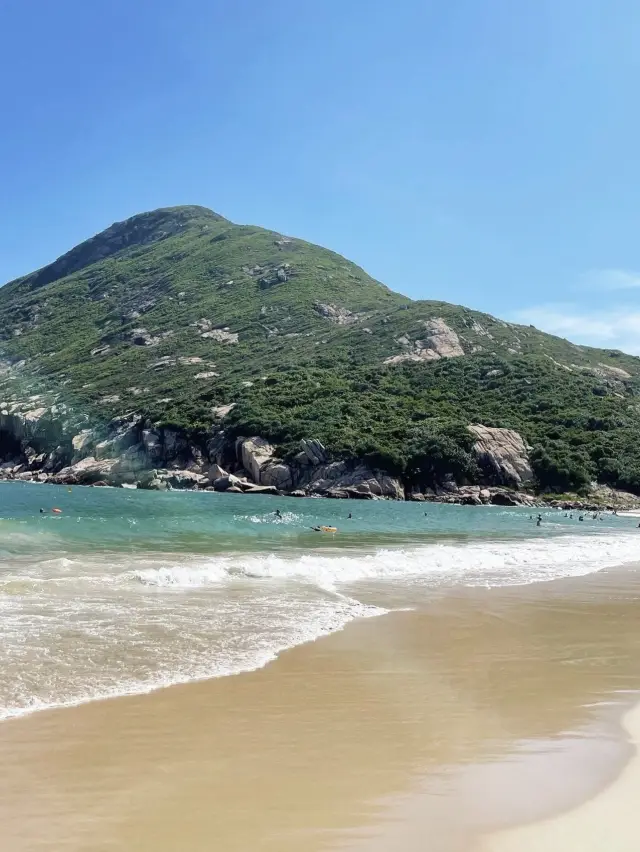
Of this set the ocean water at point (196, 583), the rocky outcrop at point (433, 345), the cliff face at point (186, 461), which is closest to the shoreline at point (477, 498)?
the cliff face at point (186, 461)

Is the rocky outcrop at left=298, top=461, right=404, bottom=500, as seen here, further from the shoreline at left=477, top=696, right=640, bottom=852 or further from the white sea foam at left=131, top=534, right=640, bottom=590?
the shoreline at left=477, top=696, right=640, bottom=852

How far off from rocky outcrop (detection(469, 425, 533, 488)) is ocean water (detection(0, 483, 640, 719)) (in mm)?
41488

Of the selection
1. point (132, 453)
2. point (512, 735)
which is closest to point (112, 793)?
point (512, 735)

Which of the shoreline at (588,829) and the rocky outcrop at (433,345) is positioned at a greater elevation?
the rocky outcrop at (433,345)

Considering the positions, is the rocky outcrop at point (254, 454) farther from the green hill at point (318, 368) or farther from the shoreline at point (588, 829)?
the shoreline at point (588, 829)

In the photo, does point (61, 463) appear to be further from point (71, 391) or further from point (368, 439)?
point (368, 439)

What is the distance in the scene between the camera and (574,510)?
67.6m

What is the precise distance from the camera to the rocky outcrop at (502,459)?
7675 centimetres

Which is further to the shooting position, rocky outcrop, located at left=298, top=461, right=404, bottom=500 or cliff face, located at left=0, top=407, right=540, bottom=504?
cliff face, located at left=0, top=407, right=540, bottom=504

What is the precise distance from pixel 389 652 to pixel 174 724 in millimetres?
4150

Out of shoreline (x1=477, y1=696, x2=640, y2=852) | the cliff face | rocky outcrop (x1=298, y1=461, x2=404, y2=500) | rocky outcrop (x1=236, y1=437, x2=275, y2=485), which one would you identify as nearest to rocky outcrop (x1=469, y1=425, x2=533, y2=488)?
the cliff face

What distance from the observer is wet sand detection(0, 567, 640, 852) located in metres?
4.42

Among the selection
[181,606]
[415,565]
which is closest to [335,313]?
[415,565]

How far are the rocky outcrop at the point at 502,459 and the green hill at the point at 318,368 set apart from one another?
4.82 feet
